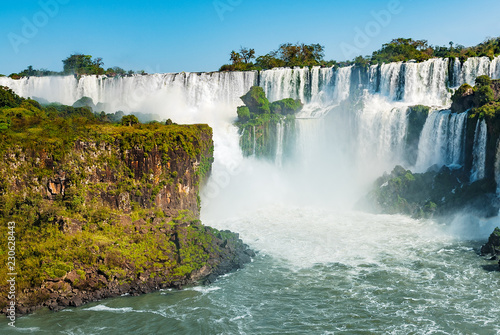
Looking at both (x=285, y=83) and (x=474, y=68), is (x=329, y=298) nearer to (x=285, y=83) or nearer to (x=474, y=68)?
(x=474, y=68)

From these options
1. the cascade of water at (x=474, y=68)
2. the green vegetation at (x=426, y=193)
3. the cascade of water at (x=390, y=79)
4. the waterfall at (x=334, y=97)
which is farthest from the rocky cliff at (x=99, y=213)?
the cascade of water at (x=474, y=68)

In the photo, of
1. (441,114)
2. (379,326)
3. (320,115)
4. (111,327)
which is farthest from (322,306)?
(320,115)

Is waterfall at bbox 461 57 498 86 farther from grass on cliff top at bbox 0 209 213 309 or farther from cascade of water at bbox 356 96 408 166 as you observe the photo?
grass on cliff top at bbox 0 209 213 309

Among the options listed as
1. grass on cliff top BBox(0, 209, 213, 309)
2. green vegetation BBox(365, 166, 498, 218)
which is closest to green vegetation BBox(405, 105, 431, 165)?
green vegetation BBox(365, 166, 498, 218)

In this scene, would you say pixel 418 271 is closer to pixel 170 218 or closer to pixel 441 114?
pixel 170 218

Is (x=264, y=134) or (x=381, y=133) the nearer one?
(x=381, y=133)

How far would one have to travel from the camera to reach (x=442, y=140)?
104 feet

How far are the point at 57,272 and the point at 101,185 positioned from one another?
5483 mm

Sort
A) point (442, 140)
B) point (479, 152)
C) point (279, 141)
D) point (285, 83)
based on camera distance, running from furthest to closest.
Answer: point (285, 83) → point (279, 141) → point (442, 140) → point (479, 152)

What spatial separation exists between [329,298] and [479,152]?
53.9ft

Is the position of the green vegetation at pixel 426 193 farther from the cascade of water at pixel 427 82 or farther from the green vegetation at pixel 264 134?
the green vegetation at pixel 264 134

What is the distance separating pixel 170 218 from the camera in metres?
22.6

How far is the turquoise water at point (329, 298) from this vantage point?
1616 cm

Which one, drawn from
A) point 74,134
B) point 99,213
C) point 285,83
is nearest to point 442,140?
point 285,83
